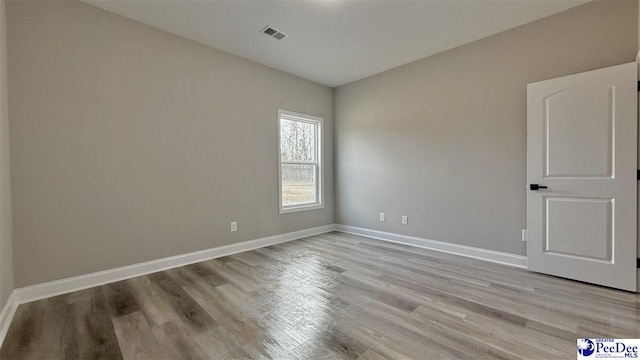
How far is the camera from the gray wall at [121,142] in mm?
2246

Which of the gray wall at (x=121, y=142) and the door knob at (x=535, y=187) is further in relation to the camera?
the door knob at (x=535, y=187)

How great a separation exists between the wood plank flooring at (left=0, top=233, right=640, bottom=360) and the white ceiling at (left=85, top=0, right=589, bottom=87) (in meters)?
2.74

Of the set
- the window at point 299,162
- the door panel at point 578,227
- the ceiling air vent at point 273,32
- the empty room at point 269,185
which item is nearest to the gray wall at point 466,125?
the empty room at point 269,185

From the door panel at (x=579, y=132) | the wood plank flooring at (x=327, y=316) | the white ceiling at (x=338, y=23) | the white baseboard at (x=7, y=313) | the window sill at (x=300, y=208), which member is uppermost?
the white ceiling at (x=338, y=23)

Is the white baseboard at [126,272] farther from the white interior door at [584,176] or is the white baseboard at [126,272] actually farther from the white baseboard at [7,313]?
the white interior door at [584,176]

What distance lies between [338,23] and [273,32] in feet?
2.52

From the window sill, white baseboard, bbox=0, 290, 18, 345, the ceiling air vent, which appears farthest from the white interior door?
white baseboard, bbox=0, 290, 18, 345

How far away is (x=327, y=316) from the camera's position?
1932mm

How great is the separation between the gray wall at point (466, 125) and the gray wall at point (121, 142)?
1893 millimetres

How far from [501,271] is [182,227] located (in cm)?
369

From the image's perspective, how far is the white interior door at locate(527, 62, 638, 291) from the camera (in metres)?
2.27

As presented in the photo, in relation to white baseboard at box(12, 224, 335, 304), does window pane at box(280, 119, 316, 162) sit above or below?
above

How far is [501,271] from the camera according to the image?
278cm

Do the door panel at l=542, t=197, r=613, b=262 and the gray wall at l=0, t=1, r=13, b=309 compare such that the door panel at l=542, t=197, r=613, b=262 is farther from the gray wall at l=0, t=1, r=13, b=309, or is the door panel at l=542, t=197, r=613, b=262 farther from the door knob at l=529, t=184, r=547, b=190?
the gray wall at l=0, t=1, r=13, b=309
